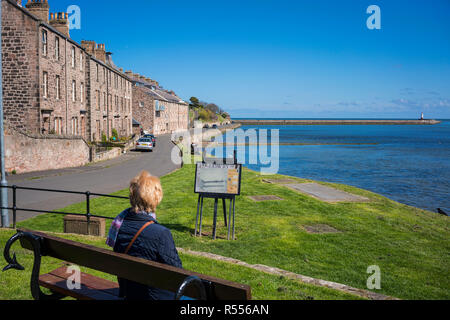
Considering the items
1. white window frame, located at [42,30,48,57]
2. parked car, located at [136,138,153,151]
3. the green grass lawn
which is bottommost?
the green grass lawn

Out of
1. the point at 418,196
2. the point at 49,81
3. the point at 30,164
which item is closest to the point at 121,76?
the point at 49,81

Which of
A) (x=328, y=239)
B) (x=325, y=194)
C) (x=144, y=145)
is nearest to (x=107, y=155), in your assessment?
(x=144, y=145)

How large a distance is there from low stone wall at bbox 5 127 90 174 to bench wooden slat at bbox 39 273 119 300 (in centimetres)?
1914

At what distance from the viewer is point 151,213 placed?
3928 mm

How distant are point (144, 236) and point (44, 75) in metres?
28.6

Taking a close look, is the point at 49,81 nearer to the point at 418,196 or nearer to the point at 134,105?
the point at 418,196

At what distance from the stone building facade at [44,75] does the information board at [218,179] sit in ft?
55.9

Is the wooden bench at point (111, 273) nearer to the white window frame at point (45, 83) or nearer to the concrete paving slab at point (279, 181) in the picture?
the concrete paving slab at point (279, 181)

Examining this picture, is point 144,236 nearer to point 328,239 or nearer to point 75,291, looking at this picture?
point 75,291

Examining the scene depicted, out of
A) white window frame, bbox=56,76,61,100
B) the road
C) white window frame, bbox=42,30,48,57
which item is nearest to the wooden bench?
the road

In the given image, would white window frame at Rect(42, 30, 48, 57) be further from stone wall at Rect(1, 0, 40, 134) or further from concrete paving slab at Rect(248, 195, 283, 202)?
concrete paving slab at Rect(248, 195, 283, 202)

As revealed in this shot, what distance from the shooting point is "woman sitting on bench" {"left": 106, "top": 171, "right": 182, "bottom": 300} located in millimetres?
3770

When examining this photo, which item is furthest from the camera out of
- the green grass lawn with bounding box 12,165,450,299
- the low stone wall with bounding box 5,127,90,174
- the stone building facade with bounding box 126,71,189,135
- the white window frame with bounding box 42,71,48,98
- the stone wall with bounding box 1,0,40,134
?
the stone building facade with bounding box 126,71,189,135

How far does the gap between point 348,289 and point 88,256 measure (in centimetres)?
429
